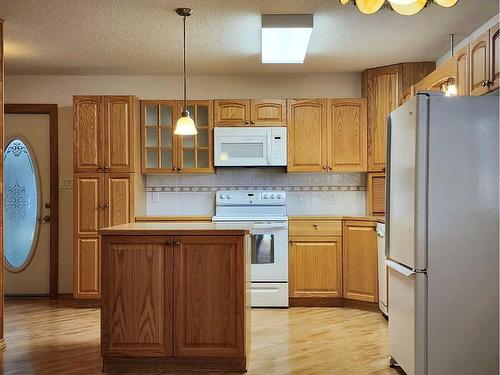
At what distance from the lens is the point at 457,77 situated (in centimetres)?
346

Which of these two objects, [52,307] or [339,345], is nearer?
[339,345]

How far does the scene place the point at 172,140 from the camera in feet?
17.4

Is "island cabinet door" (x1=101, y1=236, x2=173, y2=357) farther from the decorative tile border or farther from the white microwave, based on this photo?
the decorative tile border

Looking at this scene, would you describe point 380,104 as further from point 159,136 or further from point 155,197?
point 155,197

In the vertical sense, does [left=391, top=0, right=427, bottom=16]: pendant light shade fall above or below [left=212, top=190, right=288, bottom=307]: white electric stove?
above

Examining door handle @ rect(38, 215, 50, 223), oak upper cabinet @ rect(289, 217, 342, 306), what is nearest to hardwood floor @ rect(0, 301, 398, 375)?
oak upper cabinet @ rect(289, 217, 342, 306)

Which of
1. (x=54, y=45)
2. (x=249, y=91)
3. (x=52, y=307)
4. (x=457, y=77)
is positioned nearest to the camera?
(x=457, y=77)

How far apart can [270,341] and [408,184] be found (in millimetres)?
1621

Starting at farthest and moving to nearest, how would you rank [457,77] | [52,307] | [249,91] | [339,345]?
[249,91]
[52,307]
[339,345]
[457,77]

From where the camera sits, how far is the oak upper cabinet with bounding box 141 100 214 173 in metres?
5.30

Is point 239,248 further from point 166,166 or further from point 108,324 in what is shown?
point 166,166

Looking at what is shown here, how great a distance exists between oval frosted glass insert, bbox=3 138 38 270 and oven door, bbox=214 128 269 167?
6.74 feet

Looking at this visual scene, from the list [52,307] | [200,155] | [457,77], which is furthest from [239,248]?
[52,307]

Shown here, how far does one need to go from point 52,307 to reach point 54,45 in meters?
2.47
